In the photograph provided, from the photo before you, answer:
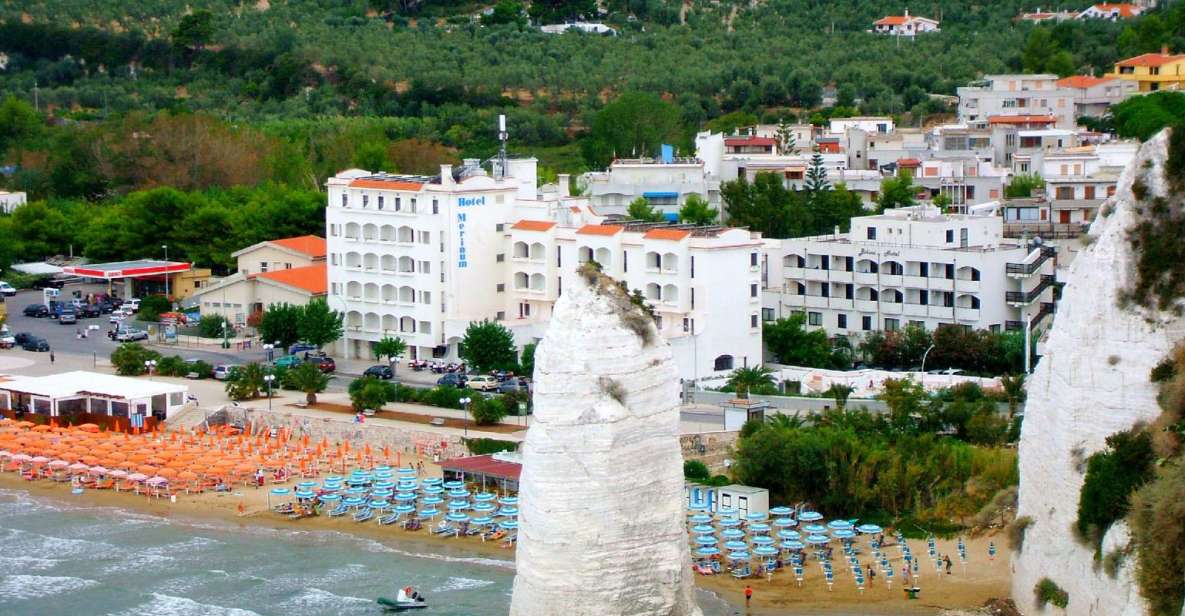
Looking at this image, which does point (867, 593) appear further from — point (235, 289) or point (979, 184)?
point (979, 184)

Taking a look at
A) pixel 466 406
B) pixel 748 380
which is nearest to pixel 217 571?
pixel 466 406

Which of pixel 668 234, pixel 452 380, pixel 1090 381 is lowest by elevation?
pixel 452 380

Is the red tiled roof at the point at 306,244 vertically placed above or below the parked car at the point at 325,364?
above

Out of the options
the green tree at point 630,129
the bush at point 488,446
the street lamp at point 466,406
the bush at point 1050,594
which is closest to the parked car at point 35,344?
the street lamp at point 466,406

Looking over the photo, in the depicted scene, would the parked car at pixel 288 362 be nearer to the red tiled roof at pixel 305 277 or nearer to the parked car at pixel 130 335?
the red tiled roof at pixel 305 277

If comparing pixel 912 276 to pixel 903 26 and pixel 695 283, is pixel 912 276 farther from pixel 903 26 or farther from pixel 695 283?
pixel 903 26

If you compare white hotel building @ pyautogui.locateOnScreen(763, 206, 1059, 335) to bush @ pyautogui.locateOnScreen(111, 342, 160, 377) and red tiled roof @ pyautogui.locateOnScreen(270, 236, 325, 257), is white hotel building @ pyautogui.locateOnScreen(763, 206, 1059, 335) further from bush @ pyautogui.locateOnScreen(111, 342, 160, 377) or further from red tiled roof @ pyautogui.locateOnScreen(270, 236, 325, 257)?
bush @ pyautogui.locateOnScreen(111, 342, 160, 377)

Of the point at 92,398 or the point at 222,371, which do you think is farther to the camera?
the point at 222,371
